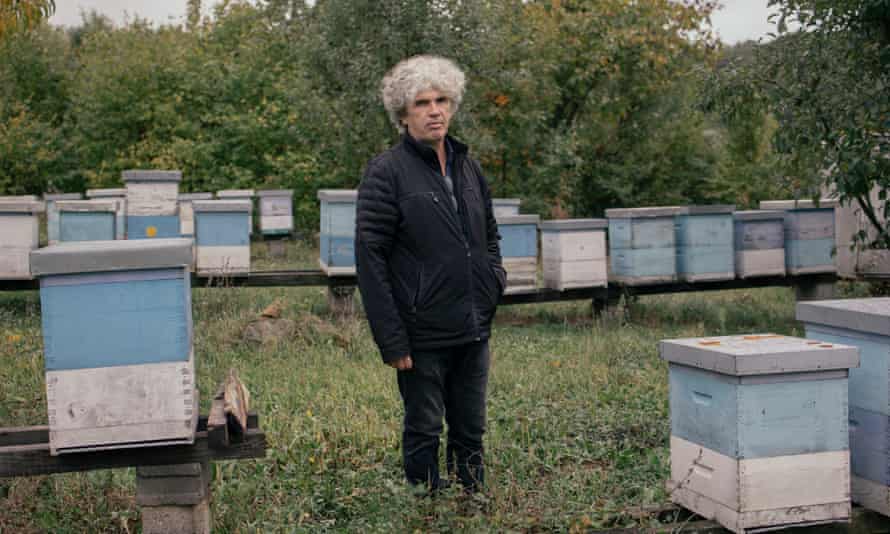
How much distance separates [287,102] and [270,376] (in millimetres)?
17988

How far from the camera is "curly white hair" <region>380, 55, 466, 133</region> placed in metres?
3.98

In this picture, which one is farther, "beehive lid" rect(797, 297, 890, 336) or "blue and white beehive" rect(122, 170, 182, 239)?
"blue and white beehive" rect(122, 170, 182, 239)

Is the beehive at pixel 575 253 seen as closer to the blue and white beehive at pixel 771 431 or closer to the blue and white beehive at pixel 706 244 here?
the blue and white beehive at pixel 706 244

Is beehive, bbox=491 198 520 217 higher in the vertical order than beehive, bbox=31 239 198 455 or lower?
higher

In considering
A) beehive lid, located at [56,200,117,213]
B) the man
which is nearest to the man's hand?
the man

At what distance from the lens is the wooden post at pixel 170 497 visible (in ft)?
12.7

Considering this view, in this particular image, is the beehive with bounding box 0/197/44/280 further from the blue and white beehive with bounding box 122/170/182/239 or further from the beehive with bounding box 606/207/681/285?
the beehive with bounding box 606/207/681/285

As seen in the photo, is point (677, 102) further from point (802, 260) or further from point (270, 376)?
point (270, 376)

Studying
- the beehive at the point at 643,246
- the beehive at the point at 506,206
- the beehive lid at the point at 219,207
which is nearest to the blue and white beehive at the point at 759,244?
the beehive at the point at 643,246

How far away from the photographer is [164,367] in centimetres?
360

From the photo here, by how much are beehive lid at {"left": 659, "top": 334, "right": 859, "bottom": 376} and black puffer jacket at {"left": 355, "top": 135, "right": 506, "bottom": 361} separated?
903 mm

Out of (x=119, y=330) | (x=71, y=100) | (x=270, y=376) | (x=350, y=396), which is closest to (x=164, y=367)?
(x=119, y=330)

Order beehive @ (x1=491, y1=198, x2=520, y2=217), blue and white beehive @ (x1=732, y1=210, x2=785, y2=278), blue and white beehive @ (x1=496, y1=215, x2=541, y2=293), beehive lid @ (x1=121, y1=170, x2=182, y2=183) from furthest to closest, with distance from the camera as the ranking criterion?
beehive @ (x1=491, y1=198, x2=520, y2=217) < beehive lid @ (x1=121, y1=170, x2=182, y2=183) < blue and white beehive @ (x1=732, y1=210, x2=785, y2=278) < blue and white beehive @ (x1=496, y1=215, x2=541, y2=293)

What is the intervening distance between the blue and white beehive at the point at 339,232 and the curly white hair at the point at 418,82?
6.14 meters
